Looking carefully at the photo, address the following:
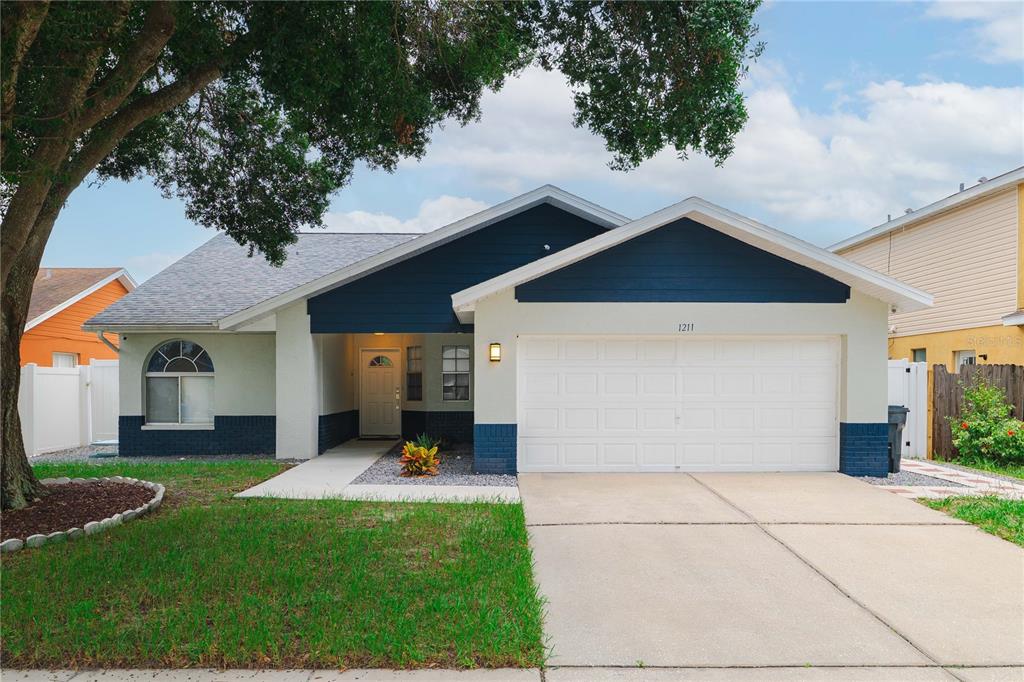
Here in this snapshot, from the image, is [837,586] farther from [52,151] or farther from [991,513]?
[52,151]

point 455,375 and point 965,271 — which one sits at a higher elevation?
point 965,271

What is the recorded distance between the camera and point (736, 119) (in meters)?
8.05

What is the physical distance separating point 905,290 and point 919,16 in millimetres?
5457

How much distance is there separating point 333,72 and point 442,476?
625 cm

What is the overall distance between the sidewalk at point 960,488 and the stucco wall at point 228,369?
444 inches

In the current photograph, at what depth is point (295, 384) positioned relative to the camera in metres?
12.9

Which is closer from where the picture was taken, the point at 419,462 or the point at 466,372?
the point at 419,462

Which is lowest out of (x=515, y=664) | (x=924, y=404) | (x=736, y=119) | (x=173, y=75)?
(x=515, y=664)

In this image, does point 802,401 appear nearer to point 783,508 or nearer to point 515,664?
point 783,508

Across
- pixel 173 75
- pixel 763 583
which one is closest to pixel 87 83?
pixel 173 75

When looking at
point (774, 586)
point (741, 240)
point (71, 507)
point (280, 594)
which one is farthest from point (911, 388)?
point (71, 507)

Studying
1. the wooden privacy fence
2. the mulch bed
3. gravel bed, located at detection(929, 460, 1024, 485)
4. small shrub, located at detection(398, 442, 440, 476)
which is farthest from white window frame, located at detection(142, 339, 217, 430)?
the wooden privacy fence

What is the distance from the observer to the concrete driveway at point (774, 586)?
445 centimetres

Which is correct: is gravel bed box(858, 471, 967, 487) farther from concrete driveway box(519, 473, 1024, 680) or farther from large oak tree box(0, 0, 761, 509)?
large oak tree box(0, 0, 761, 509)
